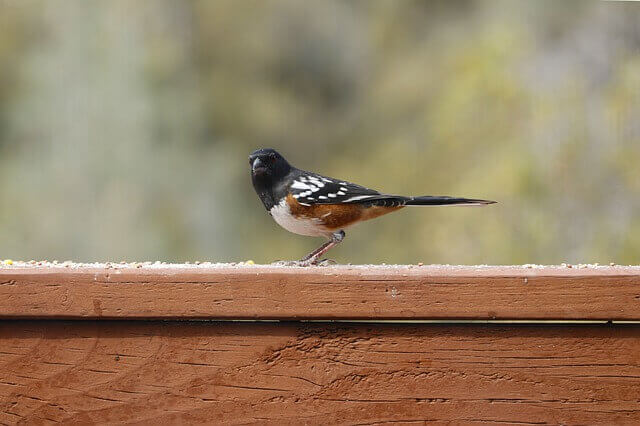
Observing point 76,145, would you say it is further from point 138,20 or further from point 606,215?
point 606,215

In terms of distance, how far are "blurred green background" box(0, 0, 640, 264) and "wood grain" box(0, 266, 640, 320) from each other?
6.75 metres

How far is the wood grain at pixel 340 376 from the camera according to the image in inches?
67.2

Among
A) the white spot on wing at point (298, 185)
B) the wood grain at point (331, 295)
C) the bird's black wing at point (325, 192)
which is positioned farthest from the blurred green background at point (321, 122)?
the wood grain at point (331, 295)

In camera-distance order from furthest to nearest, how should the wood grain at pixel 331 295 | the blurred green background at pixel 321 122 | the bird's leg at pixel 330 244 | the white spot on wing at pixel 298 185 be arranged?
the blurred green background at pixel 321 122 → the white spot on wing at pixel 298 185 → the bird's leg at pixel 330 244 → the wood grain at pixel 331 295

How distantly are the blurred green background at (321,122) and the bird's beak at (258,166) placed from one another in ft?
18.3

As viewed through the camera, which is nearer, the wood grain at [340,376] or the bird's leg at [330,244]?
the wood grain at [340,376]

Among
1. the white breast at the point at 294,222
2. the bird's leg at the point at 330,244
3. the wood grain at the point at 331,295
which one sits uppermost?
the wood grain at the point at 331,295

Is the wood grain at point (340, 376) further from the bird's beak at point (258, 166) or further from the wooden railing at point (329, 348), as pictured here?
the bird's beak at point (258, 166)

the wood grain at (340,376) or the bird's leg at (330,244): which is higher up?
the wood grain at (340,376)

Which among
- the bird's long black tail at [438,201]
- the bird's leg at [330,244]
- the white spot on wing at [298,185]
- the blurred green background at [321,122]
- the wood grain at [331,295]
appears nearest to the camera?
the wood grain at [331,295]

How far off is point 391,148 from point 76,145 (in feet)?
15.0

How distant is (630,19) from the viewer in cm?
943

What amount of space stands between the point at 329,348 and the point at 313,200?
57.8 inches

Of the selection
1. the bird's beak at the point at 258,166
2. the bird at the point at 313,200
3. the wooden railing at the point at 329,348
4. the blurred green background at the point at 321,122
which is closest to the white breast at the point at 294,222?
the bird at the point at 313,200
